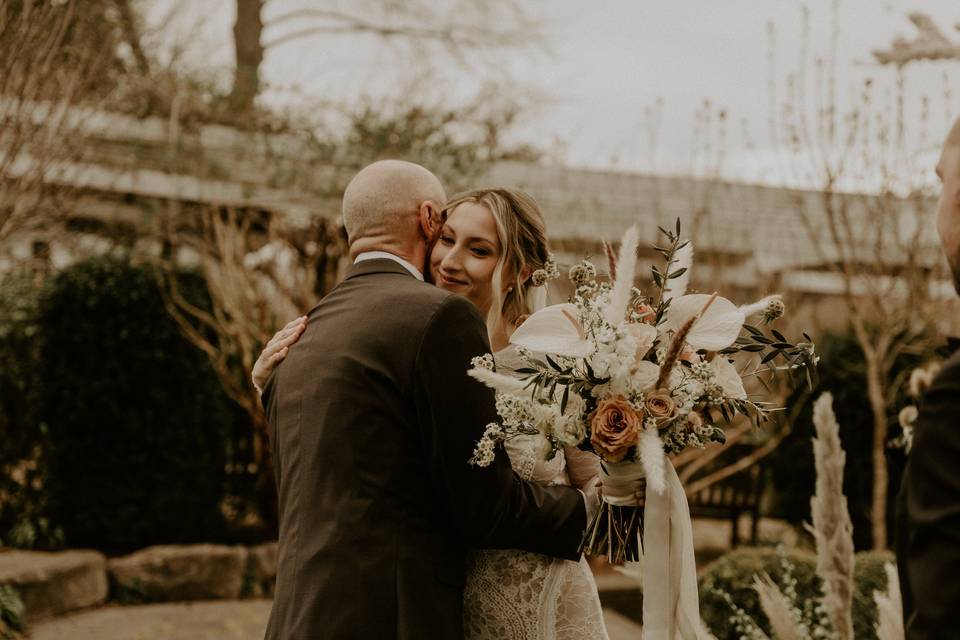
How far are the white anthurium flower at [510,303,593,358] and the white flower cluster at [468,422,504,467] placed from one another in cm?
21

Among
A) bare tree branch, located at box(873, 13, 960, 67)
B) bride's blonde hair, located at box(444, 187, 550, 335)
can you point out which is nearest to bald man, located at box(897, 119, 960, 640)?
bride's blonde hair, located at box(444, 187, 550, 335)

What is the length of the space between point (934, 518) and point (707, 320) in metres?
0.97

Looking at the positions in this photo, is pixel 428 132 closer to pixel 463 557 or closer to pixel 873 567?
pixel 873 567

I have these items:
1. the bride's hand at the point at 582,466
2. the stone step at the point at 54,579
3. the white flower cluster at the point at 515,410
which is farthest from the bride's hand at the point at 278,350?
the stone step at the point at 54,579

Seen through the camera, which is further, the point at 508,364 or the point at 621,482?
the point at 508,364

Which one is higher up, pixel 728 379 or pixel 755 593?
pixel 728 379

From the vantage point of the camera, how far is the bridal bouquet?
84.1 inches

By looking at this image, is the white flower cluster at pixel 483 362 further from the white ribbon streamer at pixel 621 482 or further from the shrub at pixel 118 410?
the shrub at pixel 118 410

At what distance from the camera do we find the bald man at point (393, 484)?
2.21 metres

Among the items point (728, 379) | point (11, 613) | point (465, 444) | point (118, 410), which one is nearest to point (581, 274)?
point (728, 379)

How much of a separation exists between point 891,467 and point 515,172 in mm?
5430

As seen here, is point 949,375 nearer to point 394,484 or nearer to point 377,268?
point 394,484

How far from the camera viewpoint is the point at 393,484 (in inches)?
88.5

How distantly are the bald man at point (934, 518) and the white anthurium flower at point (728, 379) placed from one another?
2.68ft
